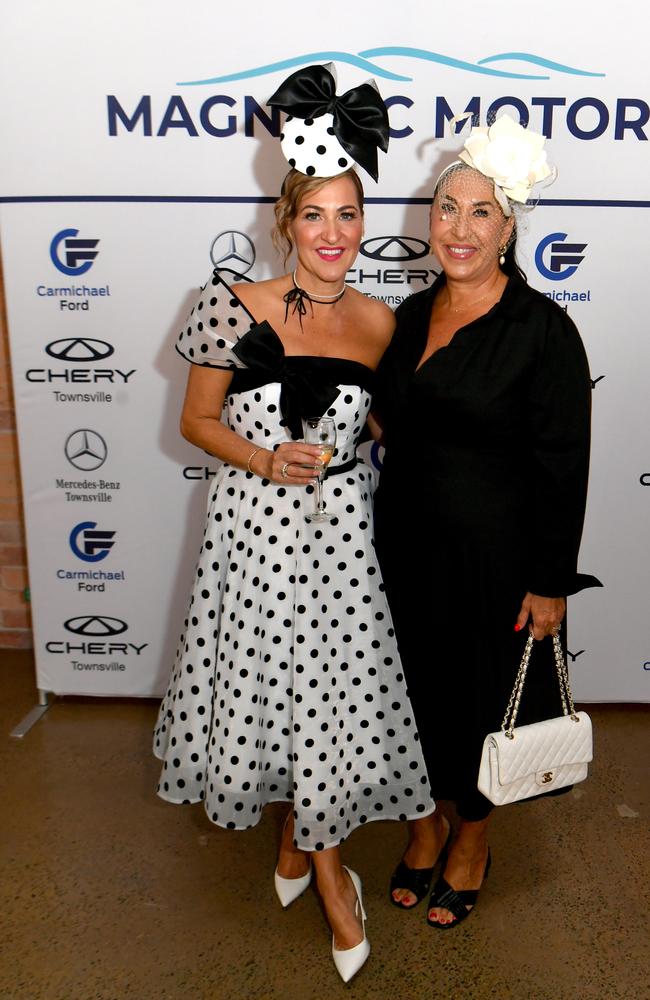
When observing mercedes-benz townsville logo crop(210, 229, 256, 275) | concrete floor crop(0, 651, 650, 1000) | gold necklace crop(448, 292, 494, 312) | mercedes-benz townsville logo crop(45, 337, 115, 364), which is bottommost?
concrete floor crop(0, 651, 650, 1000)

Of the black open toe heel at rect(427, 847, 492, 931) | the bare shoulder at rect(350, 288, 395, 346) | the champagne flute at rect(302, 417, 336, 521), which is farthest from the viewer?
the black open toe heel at rect(427, 847, 492, 931)

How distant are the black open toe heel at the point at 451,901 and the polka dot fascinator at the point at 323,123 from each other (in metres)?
1.91

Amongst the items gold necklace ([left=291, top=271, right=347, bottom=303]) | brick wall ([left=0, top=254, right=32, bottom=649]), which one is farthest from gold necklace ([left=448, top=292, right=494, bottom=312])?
brick wall ([left=0, top=254, right=32, bottom=649])

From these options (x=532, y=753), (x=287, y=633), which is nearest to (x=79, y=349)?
(x=287, y=633)

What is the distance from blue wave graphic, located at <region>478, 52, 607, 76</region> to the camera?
9.39 feet

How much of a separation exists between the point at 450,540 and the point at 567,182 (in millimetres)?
1520

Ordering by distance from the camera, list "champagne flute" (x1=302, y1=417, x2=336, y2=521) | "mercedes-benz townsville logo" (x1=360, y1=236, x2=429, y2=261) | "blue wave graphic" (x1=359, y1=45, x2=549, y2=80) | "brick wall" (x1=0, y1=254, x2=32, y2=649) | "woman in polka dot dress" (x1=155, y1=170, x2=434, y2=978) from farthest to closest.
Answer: "brick wall" (x1=0, y1=254, x2=32, y2=649) < "mercedes-benz townsville logo" (x1=360, y1=236, x2=429, y2=261) < "blue wave graphic" (x1=359, y1=45, x2=549, y2=80) < "woman in polka dot dress" (x1=155, y1=170, x2=434, y2=978) < "champagne flute" (x1=302, y1=417, x2=336, y2=521)

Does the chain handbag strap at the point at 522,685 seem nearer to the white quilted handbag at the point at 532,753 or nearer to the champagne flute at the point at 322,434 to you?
the white quilted handbag at the point at 532,753

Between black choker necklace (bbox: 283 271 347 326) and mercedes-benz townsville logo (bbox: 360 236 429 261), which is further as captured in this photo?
mercedes-benz townsville logo (bbox: 360 236 429 261)

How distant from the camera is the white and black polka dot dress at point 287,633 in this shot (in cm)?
215

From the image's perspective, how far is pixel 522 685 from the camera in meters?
2.22

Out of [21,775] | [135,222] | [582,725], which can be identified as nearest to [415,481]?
[582,725]

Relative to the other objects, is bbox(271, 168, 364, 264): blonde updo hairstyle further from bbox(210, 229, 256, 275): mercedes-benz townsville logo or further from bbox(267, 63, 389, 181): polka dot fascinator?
bbox(210, 229, 256, 275): mercedes-benz townsville logo

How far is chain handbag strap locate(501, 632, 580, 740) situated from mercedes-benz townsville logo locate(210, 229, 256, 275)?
1.67 m
